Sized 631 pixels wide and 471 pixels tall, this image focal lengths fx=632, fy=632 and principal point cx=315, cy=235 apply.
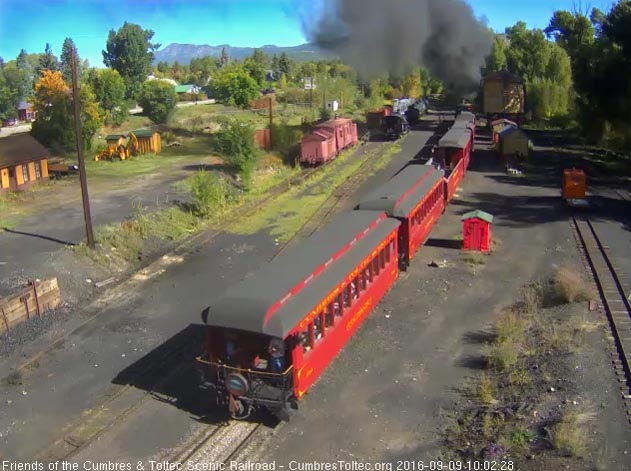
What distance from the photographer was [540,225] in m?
27.2

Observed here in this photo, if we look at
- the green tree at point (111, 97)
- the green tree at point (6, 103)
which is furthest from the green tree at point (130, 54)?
the green tree at point (111, 97)

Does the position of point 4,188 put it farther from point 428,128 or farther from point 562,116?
point 562,116

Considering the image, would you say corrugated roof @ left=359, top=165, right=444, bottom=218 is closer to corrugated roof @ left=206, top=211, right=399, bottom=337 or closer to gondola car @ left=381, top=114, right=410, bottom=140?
corrugated roof @ left=206, top=211, right=399, bottom=337

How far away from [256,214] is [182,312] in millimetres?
12039

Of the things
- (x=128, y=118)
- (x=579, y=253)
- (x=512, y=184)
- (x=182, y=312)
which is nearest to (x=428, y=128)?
(x=512, y=184)

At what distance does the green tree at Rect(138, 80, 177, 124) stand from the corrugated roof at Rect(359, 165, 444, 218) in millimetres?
42426

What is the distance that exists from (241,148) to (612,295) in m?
21.4

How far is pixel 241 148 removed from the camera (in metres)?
34.4

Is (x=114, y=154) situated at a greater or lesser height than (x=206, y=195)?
greater

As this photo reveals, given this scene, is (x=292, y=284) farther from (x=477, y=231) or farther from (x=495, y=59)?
(x=495, y=59)

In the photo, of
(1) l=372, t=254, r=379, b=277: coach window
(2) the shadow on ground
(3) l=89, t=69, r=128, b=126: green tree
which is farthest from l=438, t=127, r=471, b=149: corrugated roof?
(3) l=89, t=69, r=128, b=126: green tree

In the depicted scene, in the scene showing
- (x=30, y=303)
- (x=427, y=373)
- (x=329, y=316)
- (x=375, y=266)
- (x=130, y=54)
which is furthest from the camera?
(x=130, y=54)

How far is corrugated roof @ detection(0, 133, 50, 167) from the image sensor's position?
3334 centimetres

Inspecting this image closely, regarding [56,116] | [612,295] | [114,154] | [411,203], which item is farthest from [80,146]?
[56,116]
